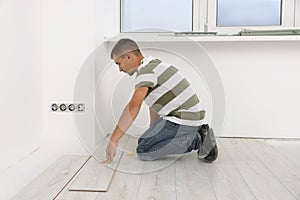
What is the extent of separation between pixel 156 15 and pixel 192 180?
136cm

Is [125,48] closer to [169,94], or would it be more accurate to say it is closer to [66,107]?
[169,94]

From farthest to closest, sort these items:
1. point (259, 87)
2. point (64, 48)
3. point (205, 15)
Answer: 1. point (205, 15)
2. point (259, 87)
3. point (64, 48)

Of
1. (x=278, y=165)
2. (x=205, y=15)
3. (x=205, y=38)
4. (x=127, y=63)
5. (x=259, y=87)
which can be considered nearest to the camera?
(x=278, y=165)

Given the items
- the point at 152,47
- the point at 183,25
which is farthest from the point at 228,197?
the point at 183,25

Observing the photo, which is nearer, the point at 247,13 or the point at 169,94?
the point at 169,94

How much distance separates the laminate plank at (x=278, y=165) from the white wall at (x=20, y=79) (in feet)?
3.66

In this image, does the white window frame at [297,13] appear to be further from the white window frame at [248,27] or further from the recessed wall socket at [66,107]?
the recessed wall socket at [66,107]

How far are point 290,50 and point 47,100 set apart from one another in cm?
144

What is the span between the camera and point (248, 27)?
2.37m

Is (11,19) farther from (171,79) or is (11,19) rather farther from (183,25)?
(183,25)

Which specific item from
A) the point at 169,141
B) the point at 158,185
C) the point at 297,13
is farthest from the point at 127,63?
the point at 297,13

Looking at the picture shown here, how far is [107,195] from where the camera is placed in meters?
1.27

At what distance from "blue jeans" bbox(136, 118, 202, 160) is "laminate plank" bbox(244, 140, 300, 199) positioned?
1.09 ft

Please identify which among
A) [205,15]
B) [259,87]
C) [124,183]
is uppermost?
[205,15]
